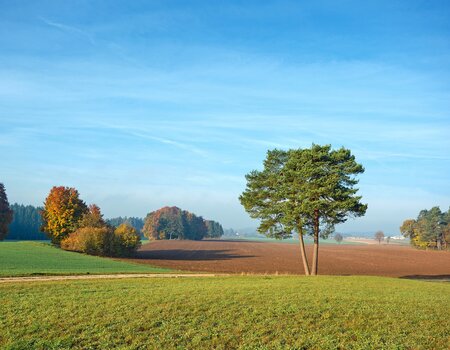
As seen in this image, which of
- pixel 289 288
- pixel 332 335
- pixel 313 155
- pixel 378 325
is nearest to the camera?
pixel 332 335

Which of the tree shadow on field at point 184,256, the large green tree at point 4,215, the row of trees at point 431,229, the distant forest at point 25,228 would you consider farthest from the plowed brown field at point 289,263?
the distant forest at point 25,228

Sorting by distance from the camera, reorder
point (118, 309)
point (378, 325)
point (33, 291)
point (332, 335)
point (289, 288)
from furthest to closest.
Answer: point (289, 288) → point (33, 291) → point (118, 309) → point (378, 325) → point (332, 335)

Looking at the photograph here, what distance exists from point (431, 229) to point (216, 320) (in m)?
144

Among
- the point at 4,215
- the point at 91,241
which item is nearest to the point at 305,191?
the point at 91,241

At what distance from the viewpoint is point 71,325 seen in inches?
597

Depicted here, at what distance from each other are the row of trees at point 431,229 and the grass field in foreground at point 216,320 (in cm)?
13022

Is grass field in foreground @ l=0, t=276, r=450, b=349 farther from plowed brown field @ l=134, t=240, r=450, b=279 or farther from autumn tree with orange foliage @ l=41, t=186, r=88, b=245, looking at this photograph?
autumn tree with orange foliage @ l=41, t=186, r=88, b=245

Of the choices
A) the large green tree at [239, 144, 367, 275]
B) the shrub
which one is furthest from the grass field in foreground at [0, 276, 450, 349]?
the shrub

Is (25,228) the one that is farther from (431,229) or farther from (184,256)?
(431,229)

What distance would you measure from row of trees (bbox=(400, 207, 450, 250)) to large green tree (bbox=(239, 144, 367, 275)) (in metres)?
111

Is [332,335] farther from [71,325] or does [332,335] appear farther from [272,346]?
[71,325]

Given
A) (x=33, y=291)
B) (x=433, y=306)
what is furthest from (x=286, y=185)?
(x=33, y=291)

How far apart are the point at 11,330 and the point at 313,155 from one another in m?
32.8

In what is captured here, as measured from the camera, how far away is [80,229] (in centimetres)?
7400
